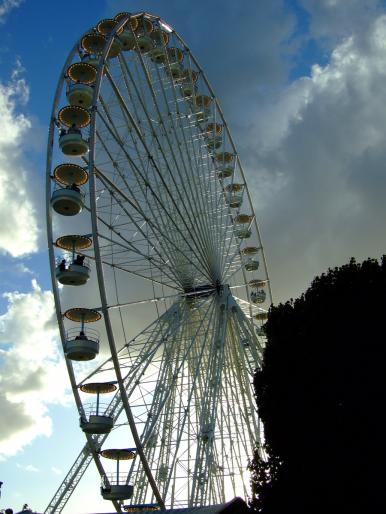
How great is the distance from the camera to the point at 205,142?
3338 centimetres

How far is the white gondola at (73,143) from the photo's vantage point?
899 inches

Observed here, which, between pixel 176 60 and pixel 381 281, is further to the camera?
pixel 176 60

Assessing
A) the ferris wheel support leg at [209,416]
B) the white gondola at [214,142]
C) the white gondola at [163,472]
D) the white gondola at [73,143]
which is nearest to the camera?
the white gondola at [73,143]

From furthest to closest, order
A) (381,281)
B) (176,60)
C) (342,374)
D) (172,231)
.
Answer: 1. (176,60)
2. (172,231)
3. (381,281)
4. (342,374)

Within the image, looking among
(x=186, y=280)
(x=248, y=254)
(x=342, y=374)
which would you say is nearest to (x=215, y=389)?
(x=186, y=280)

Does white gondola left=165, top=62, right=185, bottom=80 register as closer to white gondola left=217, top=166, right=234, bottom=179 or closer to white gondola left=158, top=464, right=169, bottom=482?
white gondola left=217, top=166, right=234, bottom=179

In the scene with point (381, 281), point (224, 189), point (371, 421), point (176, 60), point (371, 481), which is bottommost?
point (371, 481)

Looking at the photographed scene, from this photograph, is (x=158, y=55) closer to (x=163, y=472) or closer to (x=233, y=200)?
(x=233, y=200)

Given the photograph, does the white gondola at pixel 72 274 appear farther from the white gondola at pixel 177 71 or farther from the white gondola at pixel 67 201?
the white gondola at pixel 177 71

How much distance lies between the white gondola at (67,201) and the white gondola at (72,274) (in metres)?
2.10

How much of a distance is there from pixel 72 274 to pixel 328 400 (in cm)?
1017

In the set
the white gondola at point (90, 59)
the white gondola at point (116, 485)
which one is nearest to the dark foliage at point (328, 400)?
the white gondola at point (116, 485)

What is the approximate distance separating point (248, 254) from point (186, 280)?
30.0 ft

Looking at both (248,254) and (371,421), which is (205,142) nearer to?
(248,254)
